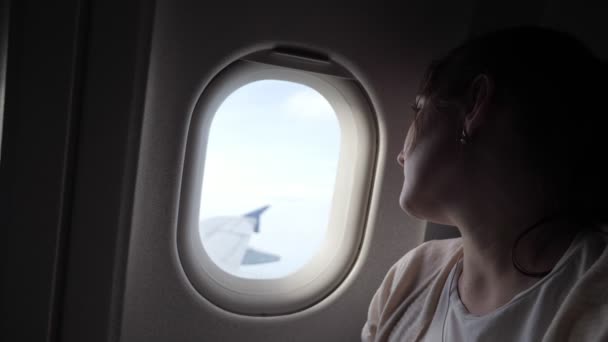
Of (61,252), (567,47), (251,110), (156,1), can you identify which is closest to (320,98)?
(251,110)

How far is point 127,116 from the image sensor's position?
909 millimetres

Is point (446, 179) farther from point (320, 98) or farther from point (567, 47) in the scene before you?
point (320, 98)

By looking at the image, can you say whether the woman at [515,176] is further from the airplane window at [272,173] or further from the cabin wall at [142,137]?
the airplane window at [272,173]

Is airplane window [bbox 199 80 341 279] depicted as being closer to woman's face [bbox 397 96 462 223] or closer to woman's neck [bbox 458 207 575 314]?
woman's face [bbox 397 96 462 223]

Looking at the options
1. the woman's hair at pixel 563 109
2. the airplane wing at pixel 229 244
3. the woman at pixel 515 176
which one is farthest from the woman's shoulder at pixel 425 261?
the airplane wing at pixel 229 244

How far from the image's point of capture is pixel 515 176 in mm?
786

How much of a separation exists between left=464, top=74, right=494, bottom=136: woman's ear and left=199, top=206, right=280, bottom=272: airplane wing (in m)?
0.89

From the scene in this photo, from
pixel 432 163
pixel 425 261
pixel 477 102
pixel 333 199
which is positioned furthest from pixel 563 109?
pixel 333 199

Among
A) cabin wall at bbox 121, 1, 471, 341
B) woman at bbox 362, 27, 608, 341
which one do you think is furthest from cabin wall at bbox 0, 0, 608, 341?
woman at bbox 362, 27, 608, 341

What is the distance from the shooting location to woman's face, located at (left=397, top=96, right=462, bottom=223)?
87 centimetres

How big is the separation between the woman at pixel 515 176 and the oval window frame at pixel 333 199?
1.28 feet

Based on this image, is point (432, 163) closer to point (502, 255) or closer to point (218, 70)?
point (502, 255)

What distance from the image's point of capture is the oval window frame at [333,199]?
1143 mm

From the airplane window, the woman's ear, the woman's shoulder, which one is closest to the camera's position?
the woman's ear
